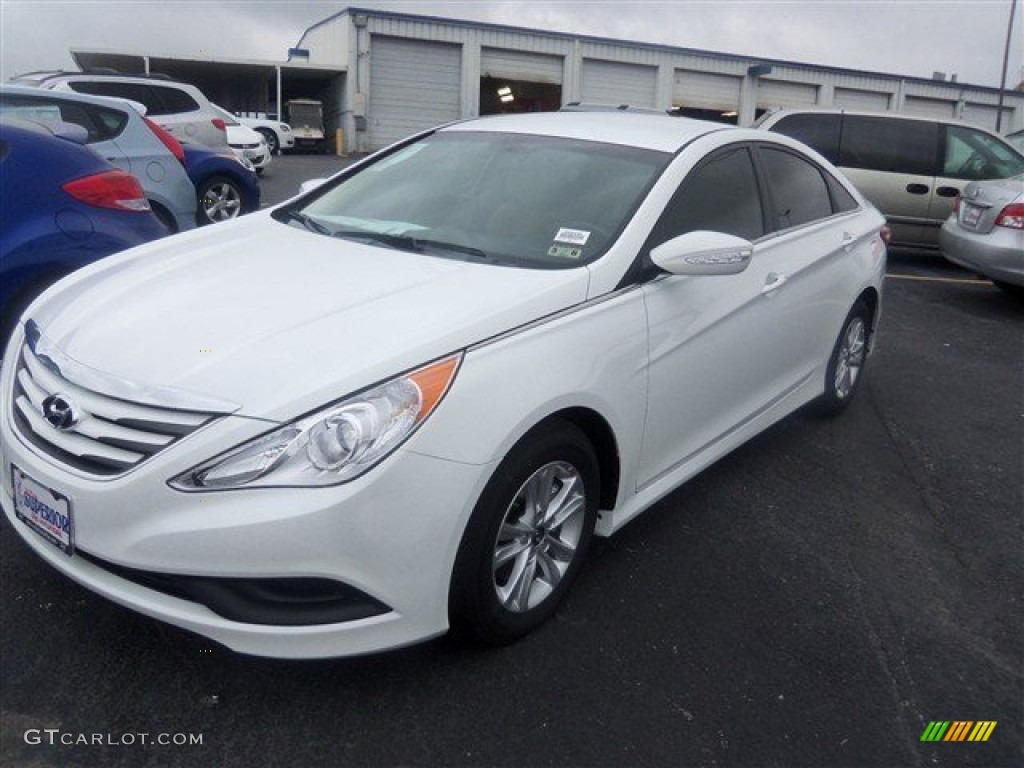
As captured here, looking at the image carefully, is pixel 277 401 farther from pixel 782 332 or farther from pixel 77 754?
pixel 782 332

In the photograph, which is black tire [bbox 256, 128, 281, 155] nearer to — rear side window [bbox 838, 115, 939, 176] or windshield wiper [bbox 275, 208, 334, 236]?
rear side window [bbox 838, 115, 939, 176]

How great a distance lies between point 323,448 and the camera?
2207mm

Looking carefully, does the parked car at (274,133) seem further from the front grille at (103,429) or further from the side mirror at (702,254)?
the front grille at (103,429)

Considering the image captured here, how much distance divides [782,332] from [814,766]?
80.0 inches

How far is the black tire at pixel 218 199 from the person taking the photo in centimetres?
931

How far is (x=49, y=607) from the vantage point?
2.77 m

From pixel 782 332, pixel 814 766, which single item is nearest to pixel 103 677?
pixel 814 766

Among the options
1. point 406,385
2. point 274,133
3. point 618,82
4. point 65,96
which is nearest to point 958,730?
point 406,385

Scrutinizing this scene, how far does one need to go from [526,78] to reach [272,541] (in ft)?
105

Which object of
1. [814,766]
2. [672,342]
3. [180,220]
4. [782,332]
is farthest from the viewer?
[180,220]

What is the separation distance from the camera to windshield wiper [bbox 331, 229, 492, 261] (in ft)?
10.2

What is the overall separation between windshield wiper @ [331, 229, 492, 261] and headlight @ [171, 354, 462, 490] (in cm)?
93

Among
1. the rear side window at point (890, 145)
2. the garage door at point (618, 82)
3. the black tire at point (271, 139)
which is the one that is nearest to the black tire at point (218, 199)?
the rear side window at point (890, 145)

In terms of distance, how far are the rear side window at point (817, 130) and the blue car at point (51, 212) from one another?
7.88 meters
